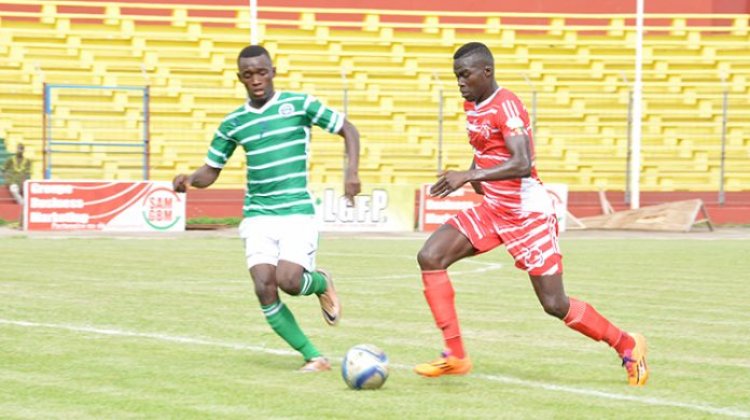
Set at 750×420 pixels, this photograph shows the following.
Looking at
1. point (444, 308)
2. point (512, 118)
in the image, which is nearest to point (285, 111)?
point (512, 118)

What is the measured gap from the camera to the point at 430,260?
8.27 m

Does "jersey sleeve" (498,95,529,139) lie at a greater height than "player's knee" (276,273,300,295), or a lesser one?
greater

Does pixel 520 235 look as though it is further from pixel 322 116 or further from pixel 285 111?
pixel 285 111

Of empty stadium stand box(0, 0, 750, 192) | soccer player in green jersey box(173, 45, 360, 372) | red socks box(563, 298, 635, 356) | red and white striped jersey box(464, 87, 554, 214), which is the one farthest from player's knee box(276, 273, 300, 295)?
empty stadium stand box(0, 0, 750, 192)

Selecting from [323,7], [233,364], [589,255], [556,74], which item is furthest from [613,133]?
[233,364]

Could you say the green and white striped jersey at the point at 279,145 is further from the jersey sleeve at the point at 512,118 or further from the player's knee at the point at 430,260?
the jersey sleeve at the point at 512,118

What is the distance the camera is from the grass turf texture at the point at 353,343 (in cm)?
733

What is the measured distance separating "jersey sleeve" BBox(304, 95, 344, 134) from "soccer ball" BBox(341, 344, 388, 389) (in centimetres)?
150

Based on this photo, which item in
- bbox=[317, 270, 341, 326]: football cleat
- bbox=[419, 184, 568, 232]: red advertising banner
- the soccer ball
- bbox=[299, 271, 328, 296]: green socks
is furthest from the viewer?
bbox=[419, 184, 568, 232]: red advertising banner

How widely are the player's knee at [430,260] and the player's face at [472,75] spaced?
950mm

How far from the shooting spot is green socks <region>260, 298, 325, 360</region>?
8484mm

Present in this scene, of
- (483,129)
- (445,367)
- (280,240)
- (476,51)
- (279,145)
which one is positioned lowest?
(445,367)

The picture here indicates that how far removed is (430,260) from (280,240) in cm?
94

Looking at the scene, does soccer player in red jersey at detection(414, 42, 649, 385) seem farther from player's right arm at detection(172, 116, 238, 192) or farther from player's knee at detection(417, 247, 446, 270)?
player's right arm at detection(172, 116, 238, 192)
